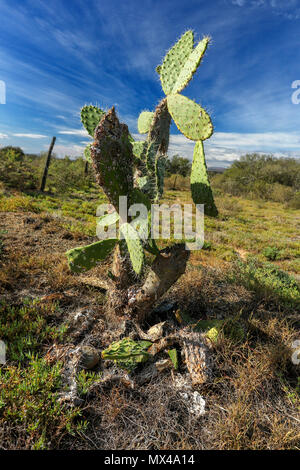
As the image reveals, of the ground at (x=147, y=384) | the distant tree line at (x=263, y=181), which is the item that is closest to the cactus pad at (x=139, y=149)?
the ground at (x=147, y=384)

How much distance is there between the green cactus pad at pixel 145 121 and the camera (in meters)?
2.19

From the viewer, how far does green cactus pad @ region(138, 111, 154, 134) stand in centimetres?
219

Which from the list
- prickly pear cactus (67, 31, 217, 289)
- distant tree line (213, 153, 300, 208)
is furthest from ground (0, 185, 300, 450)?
distant tree line (213, 153, 300, 208)

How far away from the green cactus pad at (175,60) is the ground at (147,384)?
215cm

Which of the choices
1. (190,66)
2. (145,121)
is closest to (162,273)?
(145,121)

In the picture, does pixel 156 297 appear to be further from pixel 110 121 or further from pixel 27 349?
pixel 110 121

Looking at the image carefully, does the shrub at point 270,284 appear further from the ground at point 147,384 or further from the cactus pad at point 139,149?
the cactus pad at point 139,149

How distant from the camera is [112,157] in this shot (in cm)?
182

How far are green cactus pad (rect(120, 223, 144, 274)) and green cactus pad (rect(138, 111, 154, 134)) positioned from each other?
979 millimetres

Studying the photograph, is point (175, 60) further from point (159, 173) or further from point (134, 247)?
point (134, 247)

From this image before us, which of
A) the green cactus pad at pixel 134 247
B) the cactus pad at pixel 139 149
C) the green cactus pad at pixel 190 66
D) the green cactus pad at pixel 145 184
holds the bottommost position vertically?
the green cactus pad at pixel 134 247

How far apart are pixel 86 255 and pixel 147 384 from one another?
1199mm

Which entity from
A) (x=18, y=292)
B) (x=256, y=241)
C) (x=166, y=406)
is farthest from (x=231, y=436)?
(x=256, y=241)

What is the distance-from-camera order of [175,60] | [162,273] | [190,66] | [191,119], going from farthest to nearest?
1. [162,273]
2. [175,60]
3. [190,66]
4. [191,119]
